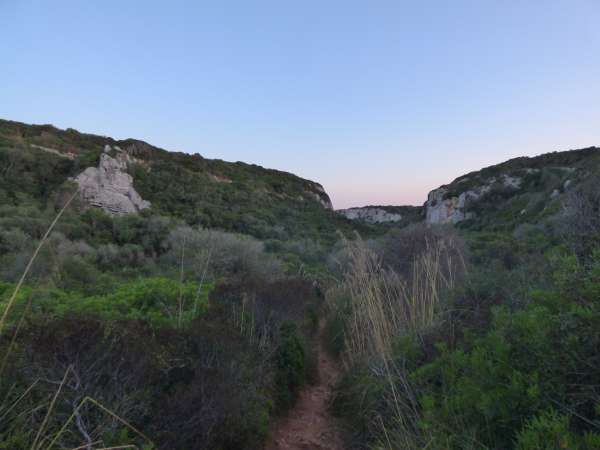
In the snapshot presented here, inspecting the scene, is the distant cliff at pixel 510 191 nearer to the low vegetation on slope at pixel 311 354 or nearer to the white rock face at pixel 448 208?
the white rock face at pixel 448 208

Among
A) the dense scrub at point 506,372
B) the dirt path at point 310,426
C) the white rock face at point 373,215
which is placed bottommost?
the dirt path at point 310,426

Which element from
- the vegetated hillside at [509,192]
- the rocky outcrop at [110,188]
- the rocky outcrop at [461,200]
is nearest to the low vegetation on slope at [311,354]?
the rocky outcrop at [110,188]

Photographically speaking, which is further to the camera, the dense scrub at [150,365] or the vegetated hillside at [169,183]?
the vegetated hillside at [169,183]

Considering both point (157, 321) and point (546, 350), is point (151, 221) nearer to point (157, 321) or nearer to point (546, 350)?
point (157, 321)

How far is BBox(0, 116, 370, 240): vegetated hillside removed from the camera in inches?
717

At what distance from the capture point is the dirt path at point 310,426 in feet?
13.9

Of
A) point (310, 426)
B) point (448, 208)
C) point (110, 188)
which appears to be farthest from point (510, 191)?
point (310, 426)

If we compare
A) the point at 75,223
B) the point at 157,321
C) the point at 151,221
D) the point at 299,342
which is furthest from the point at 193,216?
the point at 157,321

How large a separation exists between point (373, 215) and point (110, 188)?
56.5 metres

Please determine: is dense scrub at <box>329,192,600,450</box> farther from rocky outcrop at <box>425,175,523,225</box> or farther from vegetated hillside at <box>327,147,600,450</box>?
rocky outcrop at <box>425,175,523,225</box>

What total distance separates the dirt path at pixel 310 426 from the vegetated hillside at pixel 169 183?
1440 centimetres

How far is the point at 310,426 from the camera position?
15.5 feet

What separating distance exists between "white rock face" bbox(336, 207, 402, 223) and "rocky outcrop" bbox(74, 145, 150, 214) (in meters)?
Result: 48.6

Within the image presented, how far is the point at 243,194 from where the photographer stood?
29156 millimetres
